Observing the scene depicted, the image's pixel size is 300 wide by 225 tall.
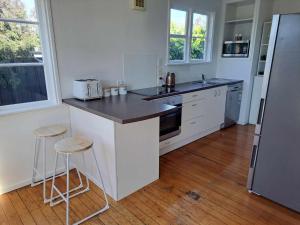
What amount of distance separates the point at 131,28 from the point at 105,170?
1.93 metres

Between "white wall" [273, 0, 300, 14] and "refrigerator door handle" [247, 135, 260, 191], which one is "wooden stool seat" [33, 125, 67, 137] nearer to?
"refrigerator door handle" [247, 135, 260, 191]

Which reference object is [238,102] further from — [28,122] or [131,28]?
[28,122]

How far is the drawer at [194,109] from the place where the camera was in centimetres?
316

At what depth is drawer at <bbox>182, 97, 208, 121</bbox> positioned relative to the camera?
3157mm

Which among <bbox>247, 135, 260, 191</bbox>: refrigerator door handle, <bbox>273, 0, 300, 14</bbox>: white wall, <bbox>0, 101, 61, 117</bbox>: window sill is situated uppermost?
<bbox>273, 0, 300, 14</bbox>: white wall

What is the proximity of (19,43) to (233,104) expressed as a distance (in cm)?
364

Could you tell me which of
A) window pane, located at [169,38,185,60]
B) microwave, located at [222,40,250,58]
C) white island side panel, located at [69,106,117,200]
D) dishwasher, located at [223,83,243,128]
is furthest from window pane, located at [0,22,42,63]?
microwave, located at [222,40,250,58]

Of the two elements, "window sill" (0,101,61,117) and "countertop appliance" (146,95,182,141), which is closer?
"window sill" (0,101,61,117)

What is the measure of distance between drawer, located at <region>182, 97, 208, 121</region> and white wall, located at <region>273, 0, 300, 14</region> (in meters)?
2.38

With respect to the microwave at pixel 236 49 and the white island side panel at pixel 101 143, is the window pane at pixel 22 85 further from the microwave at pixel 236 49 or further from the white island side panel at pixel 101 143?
the microwave at pixel 236 49

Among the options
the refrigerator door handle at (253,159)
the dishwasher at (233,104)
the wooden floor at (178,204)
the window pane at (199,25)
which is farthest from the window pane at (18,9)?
the dishwasher at (233,104)

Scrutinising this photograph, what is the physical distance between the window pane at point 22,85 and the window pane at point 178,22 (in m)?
2.20

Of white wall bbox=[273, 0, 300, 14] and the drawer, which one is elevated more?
white wall bbox=[273, 0, 300, 14]

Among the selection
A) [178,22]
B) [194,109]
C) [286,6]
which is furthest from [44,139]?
[286,6]
